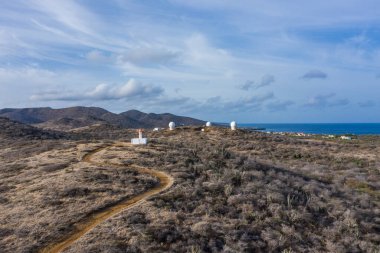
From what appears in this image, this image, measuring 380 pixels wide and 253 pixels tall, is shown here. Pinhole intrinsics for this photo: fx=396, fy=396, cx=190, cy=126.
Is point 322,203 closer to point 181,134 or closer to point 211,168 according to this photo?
point 211,168

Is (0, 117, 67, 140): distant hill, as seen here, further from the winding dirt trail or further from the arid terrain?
the winding dirt trail

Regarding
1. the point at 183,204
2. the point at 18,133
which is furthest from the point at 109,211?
the point at 18,133

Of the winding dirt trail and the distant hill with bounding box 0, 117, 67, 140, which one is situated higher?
the distant hill with bounding box 0, 117, 67, 140

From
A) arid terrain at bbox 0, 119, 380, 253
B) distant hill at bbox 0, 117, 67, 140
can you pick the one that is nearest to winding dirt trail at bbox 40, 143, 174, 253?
arid terrain at bbox 0, 119, 380, 253

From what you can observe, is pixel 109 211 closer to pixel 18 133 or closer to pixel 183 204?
pixel 183 204

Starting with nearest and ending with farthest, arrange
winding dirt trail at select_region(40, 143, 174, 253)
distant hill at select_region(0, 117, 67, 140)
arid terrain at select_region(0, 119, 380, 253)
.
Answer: winding dirt trail at select_region(40, 143, 174, 253) → arid terrain at select_region(0, 119, 380, 253) → distant hill at select_region(0, 117, 67, 140)

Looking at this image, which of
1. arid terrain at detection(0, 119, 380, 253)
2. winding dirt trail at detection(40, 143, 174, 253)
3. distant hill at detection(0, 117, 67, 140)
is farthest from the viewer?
distant hill at detection(0, 117, 67, 140)

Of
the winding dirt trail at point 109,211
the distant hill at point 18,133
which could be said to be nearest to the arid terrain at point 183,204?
the winding dirt trail at point 109,211

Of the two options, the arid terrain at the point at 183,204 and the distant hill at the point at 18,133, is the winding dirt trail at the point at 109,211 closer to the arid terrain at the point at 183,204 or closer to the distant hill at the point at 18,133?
the arid terrain at the point at 183,204

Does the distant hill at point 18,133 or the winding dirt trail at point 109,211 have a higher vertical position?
the distant hill at point 18,133
